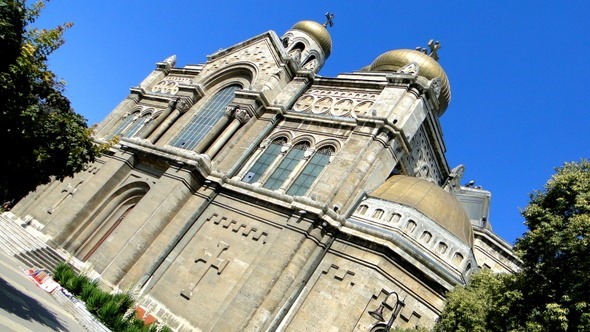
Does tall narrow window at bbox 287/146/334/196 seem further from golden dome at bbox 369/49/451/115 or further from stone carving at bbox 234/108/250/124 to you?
golden dome at bbox 369/49/451/115

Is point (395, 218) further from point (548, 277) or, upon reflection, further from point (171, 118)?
point (171, 118)

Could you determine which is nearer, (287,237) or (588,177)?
(588,177)

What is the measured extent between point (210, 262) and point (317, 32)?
22599 millimetres

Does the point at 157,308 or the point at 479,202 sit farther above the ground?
the point at 479,202

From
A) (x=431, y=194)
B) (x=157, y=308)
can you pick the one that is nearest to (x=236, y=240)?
(x=157, y=308)

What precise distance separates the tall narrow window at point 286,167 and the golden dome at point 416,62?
10.4 m

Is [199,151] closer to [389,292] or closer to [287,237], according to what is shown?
[287,237]

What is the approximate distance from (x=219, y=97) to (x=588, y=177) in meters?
18.8

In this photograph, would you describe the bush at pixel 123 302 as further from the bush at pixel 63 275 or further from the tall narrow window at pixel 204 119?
the tall narrow window at pixel 204 119

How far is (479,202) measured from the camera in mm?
25609

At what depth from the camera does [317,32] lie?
1345 inches

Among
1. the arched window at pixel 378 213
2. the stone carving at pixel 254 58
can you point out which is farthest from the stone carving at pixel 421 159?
the stone carving at pixel 254 58

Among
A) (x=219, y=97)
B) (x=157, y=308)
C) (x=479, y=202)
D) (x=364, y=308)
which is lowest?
(x=157, y=308)

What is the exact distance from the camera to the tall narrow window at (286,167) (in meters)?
19.2
